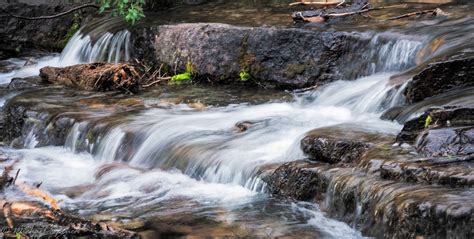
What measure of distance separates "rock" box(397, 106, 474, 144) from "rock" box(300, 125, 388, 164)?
29 centimetres

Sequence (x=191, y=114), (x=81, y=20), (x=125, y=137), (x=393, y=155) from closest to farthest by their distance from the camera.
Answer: (x=393, y=155) < (x=125, y=137) < (x=191, y=114) < (x=81, y=20)

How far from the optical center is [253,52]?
9.74 meters

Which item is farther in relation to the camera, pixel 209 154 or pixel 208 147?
pixel 208 147

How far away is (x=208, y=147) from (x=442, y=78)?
7.90 feet

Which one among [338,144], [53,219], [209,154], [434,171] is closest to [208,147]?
[209,154]

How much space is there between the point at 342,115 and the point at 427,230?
11.7ft

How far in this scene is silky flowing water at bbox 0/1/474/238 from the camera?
18.0 feet

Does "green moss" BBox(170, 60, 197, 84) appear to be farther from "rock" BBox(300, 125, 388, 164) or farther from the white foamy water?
"rock" BBox(300, 125, 388, 164)

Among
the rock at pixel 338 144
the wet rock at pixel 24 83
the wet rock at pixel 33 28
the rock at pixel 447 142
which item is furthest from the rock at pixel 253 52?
the wet rock at pixel 33 28

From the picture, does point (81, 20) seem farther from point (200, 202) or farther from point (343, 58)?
point (200, 202)

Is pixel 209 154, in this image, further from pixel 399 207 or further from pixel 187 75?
pixel 187 75

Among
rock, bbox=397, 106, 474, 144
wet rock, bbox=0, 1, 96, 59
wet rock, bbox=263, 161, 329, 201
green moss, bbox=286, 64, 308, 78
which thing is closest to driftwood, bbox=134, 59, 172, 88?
green moss, bbox=286, 64, 308, 78

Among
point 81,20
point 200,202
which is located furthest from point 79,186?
point 81,20

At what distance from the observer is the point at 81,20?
46.9 feet
